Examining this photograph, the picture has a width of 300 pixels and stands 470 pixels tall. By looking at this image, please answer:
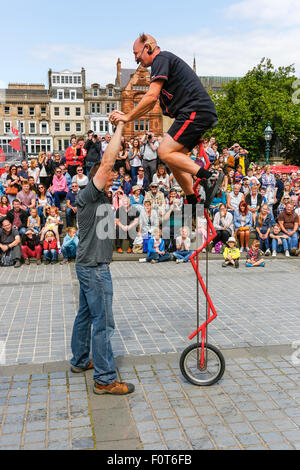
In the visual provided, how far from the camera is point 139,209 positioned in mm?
12078

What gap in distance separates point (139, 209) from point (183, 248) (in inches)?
62.8

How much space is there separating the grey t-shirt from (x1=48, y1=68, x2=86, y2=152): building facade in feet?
183

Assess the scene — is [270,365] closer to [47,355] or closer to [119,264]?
[47,355]

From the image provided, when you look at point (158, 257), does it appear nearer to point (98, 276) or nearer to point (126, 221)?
point (126, 221)

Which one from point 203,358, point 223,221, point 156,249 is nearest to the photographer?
point 203,358

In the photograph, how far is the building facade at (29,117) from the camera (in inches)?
2303

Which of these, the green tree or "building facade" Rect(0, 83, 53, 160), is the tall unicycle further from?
"building facade" Rect(0, 83, 53, 160)

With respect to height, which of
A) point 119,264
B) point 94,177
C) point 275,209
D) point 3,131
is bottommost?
point 119,264

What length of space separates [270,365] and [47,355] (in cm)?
245

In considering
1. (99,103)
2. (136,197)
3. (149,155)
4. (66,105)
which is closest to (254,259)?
(136,197)

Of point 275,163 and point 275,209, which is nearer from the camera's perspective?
A: point 275,209

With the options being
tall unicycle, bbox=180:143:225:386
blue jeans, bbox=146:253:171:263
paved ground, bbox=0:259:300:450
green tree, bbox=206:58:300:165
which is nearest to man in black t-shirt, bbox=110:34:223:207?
tall unicycle, bbox=180:143:225:386
